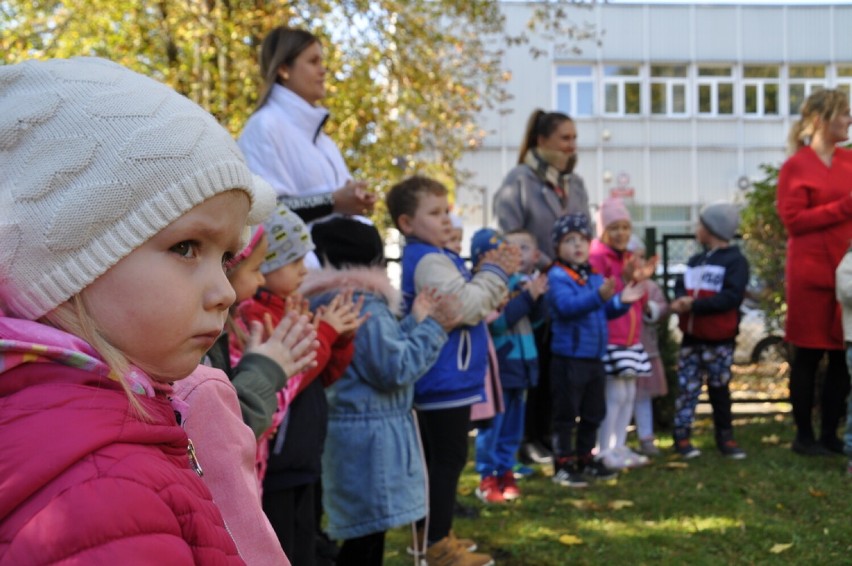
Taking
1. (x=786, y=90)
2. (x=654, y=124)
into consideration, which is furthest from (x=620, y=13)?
(x=786, y=90)

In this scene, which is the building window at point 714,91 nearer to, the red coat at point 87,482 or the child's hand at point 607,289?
the child's hand at point 607,289

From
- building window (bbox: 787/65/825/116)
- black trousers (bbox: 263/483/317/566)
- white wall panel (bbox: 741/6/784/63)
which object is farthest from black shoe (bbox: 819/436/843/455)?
building window (bbox: 787/65/825/116)

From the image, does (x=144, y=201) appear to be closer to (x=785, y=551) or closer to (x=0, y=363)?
(x=0, y=363)

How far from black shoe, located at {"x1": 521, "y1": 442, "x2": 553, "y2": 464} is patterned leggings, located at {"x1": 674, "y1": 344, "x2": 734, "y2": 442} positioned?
951 mm

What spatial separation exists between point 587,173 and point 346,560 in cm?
2847

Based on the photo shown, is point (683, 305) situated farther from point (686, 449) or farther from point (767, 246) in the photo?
point (767, 246)

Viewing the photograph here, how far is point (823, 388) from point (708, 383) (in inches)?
30.7

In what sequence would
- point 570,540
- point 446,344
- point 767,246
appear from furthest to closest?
point 767,246, point 570,540, point 446,344

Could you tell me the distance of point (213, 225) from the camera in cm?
141

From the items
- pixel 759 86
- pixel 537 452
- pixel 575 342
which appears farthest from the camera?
pixel 759 86

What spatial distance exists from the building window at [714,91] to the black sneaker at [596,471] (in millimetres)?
28473

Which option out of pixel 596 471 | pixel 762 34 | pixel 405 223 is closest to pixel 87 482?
pixel 405 223

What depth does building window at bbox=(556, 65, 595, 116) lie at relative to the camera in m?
32.3

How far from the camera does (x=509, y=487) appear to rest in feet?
20.3
